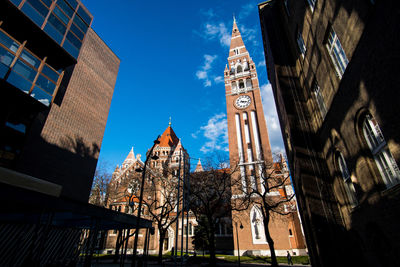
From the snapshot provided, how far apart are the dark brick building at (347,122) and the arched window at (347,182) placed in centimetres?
5

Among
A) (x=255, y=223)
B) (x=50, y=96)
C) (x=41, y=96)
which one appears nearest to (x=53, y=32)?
(x=50, y=96)

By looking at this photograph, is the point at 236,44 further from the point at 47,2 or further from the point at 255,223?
the point at 47,2

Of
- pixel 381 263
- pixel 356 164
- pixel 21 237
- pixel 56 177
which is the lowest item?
pixel 381 263

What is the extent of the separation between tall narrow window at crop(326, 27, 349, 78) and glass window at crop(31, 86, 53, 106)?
58.4ft

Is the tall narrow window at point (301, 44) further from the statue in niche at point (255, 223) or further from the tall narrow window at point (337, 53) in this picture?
the statue in niche at point (255, 223)

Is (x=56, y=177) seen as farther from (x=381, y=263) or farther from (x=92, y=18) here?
(x=381, y=263)

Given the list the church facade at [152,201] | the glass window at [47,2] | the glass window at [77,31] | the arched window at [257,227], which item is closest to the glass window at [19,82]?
the glass window at [47,2]

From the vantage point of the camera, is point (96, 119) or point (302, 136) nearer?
point (302, 136)

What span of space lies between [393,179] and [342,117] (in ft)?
10.4

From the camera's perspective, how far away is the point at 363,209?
316 inches

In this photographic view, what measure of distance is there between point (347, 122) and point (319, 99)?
11.4ft

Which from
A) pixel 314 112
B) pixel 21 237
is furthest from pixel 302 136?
pixel 21 237

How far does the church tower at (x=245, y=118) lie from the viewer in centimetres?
3725

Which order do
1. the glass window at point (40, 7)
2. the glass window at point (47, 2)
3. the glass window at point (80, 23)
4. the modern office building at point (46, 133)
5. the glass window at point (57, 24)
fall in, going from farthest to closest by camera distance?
the glass window at point (80, 23), the glass window at point (57, 24), the glass window at point (47, 2), the glass window at point (40, 7), the modern office building at point (46, 133)
